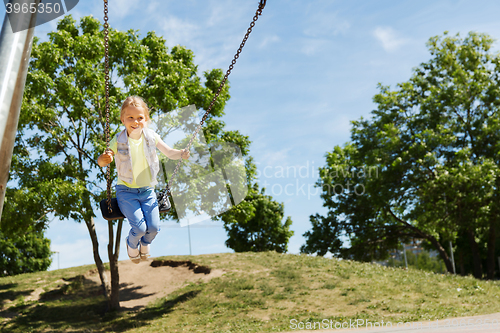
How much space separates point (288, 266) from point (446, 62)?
17.6 meters

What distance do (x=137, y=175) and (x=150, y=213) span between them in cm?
48

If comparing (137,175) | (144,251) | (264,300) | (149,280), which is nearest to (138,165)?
(137,175)

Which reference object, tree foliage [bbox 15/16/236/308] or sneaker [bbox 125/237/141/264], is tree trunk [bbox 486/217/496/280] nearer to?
tree foliage [bbox 15/16/236/308]

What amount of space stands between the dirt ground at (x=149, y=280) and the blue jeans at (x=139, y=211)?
46.4 ft

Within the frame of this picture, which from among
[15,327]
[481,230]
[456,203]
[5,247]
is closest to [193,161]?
[15,327]

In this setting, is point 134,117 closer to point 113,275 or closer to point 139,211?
point 139,211

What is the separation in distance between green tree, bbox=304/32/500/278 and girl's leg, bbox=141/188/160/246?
63.3 feet

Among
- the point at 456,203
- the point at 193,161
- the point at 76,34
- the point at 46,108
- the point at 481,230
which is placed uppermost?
the point at 76,34

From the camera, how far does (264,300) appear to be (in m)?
16.2

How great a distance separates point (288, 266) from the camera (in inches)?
808

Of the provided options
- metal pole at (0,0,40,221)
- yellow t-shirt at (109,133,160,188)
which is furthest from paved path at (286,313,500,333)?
metal pole at (0,0,40,221)

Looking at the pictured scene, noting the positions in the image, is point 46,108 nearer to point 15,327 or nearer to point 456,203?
point 15,327

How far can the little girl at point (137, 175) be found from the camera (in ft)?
15.4

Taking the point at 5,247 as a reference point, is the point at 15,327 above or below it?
below
